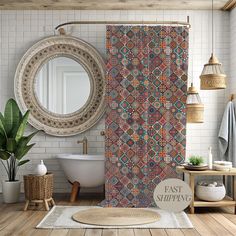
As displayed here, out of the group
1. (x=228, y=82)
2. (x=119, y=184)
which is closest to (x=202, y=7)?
(x=228, y=82)

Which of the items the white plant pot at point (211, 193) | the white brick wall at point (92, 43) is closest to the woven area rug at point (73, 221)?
the white plant pot at point (211, 193)

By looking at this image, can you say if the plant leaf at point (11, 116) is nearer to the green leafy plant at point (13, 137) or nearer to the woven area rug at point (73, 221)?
the green leafy plant at point (13, 137)

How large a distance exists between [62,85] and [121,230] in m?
2.62

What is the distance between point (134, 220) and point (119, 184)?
81 centimetres

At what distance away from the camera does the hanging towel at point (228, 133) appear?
562 cm

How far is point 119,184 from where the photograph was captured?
196 inches

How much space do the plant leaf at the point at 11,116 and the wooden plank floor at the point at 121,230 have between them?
1.05 m

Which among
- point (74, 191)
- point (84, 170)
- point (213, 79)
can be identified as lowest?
point (74, 191)

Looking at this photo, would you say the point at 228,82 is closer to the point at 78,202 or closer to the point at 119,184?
the point at 119,184

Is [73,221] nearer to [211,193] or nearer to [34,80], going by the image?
[211,193]

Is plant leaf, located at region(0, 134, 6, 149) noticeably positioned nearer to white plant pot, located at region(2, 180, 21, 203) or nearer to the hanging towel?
white plant pot, located at region(2, 180, 21, 203)

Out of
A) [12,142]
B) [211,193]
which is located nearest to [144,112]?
[211,193]

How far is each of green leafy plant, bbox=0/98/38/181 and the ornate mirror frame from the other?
43 cm

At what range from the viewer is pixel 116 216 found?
441cm
